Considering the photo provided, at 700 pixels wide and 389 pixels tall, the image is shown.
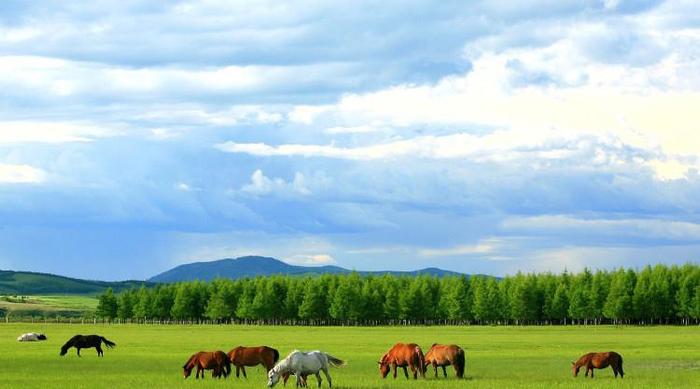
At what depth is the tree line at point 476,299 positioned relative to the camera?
173 metres

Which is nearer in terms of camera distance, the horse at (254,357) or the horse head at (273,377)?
the horse head at (273,377)

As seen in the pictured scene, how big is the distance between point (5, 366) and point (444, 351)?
23.6 m

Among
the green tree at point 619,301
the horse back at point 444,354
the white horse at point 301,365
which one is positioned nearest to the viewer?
the white horse at point 301,365

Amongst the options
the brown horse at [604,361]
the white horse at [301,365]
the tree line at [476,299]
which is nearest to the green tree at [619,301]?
the tree line at [476,299]

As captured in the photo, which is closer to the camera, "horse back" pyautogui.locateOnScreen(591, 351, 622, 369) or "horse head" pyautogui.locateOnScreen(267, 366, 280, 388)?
"horse head" pyautogui.locateOnScreen(267, 366, 280, 388)

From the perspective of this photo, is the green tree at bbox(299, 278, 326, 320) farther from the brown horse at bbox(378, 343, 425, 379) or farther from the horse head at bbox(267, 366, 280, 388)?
the horse head at bbox(267, 366, 280, 388)

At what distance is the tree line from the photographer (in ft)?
567

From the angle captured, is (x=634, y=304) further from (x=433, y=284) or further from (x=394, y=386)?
(x=394, y=386)

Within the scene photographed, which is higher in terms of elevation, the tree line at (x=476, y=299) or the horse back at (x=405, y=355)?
the tree line at (x=476, y=299)

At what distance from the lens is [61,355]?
6125 cm

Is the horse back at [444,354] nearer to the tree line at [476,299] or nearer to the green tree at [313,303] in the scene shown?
the tree line at [476,299]

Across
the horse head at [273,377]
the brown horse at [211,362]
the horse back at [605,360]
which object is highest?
the horse back at [605,360]

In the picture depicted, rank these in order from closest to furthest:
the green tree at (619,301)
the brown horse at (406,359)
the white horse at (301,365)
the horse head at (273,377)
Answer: the horse head at (273,377)
the white horse at (301,365)
the brown horse at (406,359)
the green tree at (619,301)

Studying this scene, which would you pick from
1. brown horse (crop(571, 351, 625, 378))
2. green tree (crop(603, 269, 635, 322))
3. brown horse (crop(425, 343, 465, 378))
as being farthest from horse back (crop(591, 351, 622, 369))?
green tree (crop(603, 269, 635, 322))
